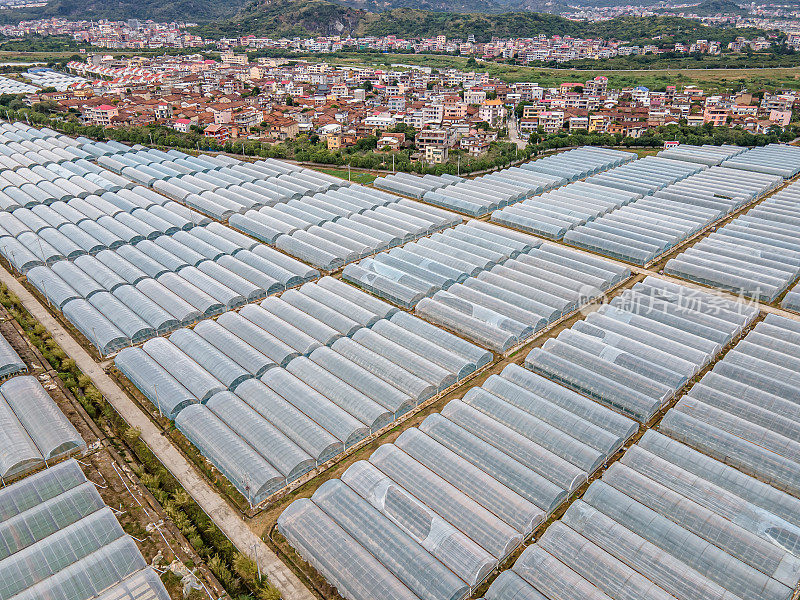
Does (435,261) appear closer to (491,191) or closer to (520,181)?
(491,191)

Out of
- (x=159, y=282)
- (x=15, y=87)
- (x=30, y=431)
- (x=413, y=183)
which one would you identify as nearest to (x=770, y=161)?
(x=413, y=183)

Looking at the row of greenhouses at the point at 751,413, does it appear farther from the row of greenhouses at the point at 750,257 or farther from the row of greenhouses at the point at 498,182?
the row of greenhouses at the point at 498,182

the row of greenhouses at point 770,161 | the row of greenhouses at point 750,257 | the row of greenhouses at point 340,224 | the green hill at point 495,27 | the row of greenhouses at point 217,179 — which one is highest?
the green hill at point 495,27

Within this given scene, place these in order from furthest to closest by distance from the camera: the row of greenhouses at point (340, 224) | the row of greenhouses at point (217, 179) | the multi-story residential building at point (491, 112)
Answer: the multi-story residential building at point (491, 112) → the row of greenhouses at point (217, 179) → the row of greenhouses at point (340, 224)

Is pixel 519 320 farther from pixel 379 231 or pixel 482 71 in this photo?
pixel 482 71

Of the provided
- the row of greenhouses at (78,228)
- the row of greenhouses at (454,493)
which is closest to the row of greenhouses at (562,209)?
the row of greenhouses at (454,493)

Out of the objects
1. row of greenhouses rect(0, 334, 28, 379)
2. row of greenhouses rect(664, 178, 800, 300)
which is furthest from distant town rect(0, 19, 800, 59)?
row of greenhouses rect(0, 334, 28, 379)

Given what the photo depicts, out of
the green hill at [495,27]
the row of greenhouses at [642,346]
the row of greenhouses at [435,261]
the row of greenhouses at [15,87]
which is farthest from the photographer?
the green hill at [495,27]

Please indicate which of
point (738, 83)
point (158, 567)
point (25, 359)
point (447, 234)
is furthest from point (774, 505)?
point (738, 83)
